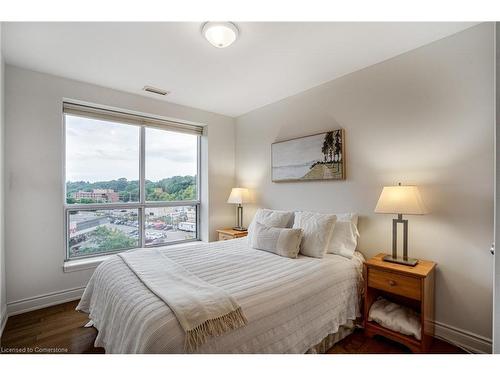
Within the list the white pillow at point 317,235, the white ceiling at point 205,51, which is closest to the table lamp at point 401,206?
the white pillow at point 317,235

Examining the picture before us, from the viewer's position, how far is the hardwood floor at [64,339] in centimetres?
181

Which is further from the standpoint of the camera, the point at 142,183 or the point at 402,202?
the point at 142,183

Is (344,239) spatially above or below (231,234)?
above

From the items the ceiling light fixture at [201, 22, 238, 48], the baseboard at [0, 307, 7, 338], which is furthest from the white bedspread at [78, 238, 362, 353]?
the ceiling light fixture at [201, 22, 238, 48]

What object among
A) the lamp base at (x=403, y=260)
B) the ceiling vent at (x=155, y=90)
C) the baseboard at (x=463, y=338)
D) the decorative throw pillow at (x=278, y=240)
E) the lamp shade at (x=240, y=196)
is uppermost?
the ceiling vent at (x=155, y=90)

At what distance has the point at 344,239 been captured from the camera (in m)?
2.29

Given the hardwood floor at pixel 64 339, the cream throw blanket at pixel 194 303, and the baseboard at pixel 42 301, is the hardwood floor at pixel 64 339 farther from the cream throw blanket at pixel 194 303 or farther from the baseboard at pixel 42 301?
the cream throw blanket at pixel 194 303

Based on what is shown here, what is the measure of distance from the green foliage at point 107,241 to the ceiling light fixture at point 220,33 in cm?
270

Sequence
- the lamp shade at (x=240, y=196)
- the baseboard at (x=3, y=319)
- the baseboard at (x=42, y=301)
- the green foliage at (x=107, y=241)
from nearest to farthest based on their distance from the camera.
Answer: the baseboard at (x=3, y=319) → the baseboard at (x=42, y=301) → the green foliage at (x=107, y=241) → the lamp shade at (x=240, y=196)

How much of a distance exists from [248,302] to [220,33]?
1.93m

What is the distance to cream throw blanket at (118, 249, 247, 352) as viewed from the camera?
115cm

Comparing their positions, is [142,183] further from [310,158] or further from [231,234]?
[310,158]

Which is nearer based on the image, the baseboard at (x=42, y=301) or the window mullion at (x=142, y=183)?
the baseboard at (x=42, y=301)

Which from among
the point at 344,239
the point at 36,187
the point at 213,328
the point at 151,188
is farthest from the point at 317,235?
the point at 36,187
